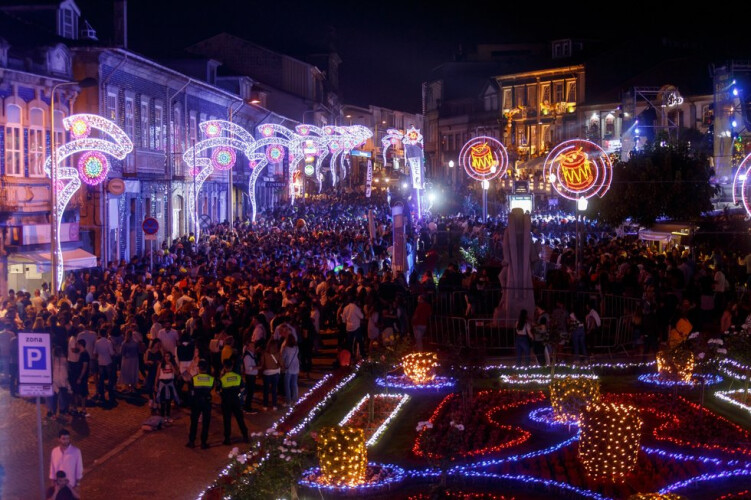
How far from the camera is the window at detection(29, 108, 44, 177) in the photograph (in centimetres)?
2919

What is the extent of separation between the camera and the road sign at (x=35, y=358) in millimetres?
12242

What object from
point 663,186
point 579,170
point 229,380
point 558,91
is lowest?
point 229,380

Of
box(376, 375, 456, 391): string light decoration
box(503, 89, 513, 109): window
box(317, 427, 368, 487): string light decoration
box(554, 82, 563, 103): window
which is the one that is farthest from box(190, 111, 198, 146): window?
box(503, 89, 513, 109): window

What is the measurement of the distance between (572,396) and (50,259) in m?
17.7

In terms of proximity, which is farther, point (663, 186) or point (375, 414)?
point (663, 186)

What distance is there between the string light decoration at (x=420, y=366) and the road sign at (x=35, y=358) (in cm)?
732

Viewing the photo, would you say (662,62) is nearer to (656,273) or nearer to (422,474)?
(656,273)

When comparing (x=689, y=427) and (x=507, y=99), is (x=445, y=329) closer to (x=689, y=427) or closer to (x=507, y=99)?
(x=689, y=427)

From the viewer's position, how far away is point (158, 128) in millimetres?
41125

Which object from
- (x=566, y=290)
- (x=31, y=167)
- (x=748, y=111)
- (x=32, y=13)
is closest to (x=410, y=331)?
(x=566, y=290)

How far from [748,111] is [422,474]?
32.0 meters

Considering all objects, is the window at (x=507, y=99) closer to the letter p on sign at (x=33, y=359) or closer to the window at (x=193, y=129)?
the window at (x=193, y=129)

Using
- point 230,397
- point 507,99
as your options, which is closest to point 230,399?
point 230,397

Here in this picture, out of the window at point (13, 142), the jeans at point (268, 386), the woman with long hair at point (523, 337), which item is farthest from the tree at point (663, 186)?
the jeans at point (268, 386)
